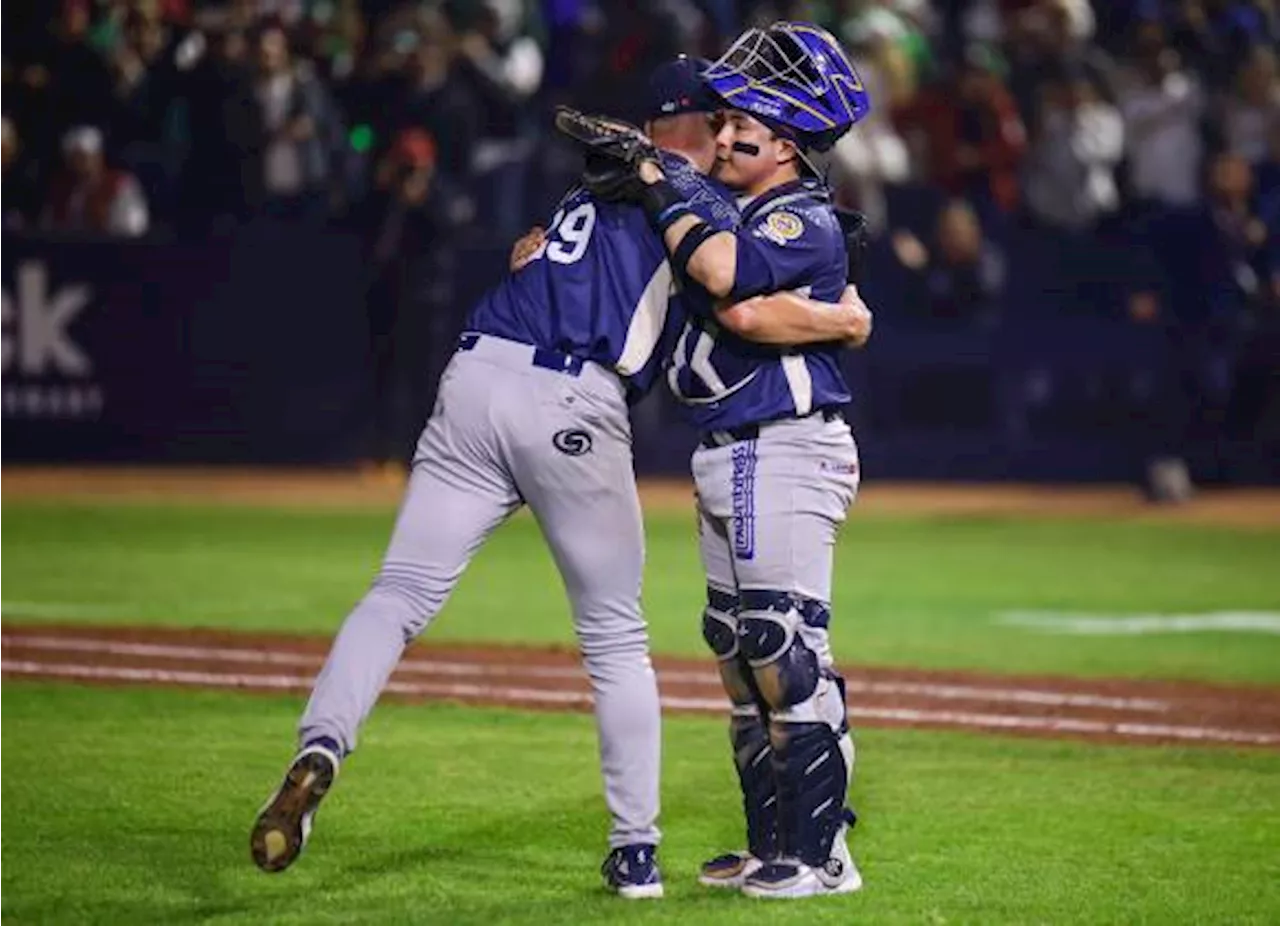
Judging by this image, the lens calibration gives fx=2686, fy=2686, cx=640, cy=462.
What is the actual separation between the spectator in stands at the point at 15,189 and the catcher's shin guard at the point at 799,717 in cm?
1421

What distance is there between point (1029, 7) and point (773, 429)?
15098mm

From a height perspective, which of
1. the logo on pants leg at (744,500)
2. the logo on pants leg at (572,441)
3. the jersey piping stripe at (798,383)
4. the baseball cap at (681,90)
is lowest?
the logo on pants leg at (744,500)

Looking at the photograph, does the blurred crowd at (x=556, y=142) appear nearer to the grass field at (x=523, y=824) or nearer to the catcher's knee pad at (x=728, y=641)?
the grass field at (x=523, y=824)

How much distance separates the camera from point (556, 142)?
20.1m

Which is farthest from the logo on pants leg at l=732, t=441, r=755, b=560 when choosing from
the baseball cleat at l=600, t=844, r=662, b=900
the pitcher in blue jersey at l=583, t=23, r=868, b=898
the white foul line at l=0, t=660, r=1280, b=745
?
the white foul line at l=0, t=660, r=1280, b=745

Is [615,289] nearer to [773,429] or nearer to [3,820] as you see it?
[773,429]

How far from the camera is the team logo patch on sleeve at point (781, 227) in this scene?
672 cm

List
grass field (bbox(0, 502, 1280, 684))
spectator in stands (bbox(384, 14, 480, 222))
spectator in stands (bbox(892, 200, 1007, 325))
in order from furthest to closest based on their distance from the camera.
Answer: spectator in stands (bbox(384, 14, 480, 222))
spectator in stands (bbox(892, 200, 1007, 325))
grass field (bbox(0, 502, 1280, 684))

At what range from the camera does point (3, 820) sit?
25.3ft

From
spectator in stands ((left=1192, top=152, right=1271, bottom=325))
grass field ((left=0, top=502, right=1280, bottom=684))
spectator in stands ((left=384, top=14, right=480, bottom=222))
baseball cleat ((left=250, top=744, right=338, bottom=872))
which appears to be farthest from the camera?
spectator in stands ((left=384, top=14, right=480, bottom=222))

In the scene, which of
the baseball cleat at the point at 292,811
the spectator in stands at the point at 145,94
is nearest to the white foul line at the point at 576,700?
the baseball cleat at the point at 292,811

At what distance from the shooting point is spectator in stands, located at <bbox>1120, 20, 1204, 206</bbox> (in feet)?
64.8

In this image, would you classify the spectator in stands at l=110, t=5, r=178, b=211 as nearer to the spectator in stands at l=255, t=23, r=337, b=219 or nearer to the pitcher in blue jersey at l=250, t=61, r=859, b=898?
the spectator in stands at l=255, t=23, r=337, b=219

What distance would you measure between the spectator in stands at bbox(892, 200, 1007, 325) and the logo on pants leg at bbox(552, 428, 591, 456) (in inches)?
510
